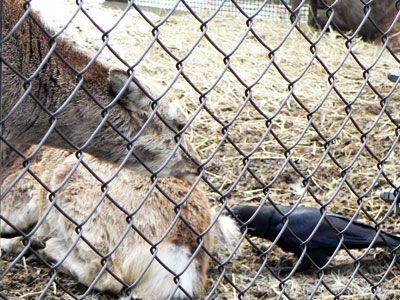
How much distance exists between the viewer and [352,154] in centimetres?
580

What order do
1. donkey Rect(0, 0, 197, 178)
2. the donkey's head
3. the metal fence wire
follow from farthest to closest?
the donkey's head → donkey Rect(0, 0, 197, 178) → the metal fence wire

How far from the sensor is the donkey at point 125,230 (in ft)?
13.7

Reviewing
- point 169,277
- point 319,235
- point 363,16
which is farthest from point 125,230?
point 363,16

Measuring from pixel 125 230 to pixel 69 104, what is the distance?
2.95ft

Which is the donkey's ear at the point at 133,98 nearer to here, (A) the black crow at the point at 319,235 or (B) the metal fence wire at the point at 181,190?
(B) the metal fence wire at the point at 181,190

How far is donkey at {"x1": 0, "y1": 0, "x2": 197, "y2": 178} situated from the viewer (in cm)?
375

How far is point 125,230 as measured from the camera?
429 centimetres

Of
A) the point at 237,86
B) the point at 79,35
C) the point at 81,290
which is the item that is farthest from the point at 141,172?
the point at 79,35

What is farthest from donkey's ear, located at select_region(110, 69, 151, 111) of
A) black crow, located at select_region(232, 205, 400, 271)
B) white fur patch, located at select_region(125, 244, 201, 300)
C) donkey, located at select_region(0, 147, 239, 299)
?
black crow, located at select_region(232, 205, 400, 271)

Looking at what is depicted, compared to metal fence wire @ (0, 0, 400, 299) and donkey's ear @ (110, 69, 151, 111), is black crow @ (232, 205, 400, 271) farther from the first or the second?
donkey's ear @ (110, 69, 151, 111)

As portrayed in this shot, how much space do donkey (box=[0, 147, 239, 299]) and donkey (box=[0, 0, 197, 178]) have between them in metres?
0.19

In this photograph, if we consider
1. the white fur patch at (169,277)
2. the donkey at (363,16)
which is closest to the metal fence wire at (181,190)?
the white fur patch at (169,277)

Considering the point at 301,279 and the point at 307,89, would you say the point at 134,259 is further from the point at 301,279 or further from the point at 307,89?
the point at 307,89

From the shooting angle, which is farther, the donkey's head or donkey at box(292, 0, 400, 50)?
donkey at box(292, 0, 400, 50)
